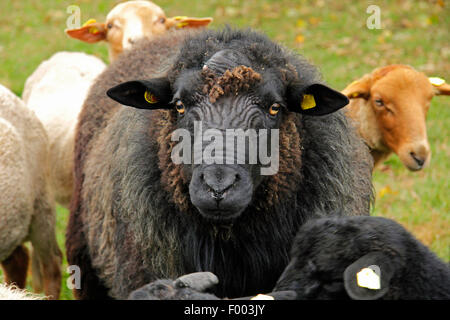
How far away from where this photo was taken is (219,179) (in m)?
3.45

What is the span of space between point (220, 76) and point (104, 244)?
158 centimetres

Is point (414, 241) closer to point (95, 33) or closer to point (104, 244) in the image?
point (104, 244)

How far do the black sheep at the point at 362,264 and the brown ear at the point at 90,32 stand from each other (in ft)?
17.8

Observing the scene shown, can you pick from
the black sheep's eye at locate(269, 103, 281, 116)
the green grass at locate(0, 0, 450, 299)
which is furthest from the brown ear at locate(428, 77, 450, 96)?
the black sheep's eye at locate(269, 103, 281, 116)

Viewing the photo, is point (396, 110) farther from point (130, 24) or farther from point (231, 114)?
point (130, 24)

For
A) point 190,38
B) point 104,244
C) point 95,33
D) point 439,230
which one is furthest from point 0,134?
point 439,230

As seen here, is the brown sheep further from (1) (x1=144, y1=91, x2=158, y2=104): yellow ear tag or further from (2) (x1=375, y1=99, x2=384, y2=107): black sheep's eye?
(1) (x1=144, y1=91, x2=158, y2=104): yellow ear tag

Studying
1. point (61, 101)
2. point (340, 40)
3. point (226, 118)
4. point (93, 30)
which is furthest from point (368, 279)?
point (340, 40)

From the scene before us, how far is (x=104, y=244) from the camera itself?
4.67m

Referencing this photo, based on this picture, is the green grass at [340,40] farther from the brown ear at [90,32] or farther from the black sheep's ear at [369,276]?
the black sheep's ear at [369,276]

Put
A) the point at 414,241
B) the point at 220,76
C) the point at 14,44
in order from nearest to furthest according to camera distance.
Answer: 1. the point at 414,241
2. the point at 220,76
3. the point at 14,44

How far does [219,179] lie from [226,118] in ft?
1.35

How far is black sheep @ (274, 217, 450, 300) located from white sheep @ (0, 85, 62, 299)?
8.26ft
